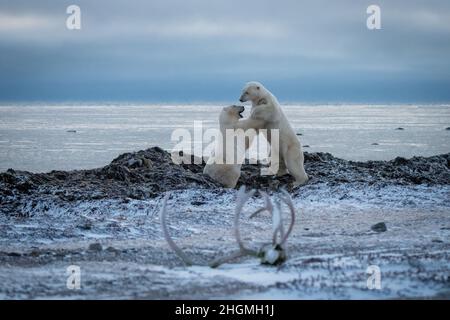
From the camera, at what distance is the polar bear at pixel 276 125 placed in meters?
11.8

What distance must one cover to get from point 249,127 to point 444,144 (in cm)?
1543

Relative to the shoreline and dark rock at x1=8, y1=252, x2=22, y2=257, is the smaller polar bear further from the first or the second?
dark rock at x1=8, y1=252, x2=22, y2=257

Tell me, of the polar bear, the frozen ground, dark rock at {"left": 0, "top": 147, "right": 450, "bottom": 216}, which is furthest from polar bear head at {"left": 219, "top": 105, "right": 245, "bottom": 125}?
the frozen ground

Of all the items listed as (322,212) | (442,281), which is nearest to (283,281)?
(442,281)

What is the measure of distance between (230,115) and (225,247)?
13.9 ft

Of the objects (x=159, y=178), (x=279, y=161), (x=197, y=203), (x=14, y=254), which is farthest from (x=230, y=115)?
(x=14, y=254)

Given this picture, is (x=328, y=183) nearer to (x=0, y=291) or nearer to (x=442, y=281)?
A: (x=442, y=281)

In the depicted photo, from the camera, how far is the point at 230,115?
38.0ft

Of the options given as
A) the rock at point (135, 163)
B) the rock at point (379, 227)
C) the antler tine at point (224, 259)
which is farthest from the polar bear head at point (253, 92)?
the antler tine at point (224, 259)

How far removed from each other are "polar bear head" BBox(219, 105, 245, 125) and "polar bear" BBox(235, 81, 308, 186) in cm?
25

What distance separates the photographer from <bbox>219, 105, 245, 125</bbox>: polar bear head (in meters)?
11.5

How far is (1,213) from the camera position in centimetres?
989
